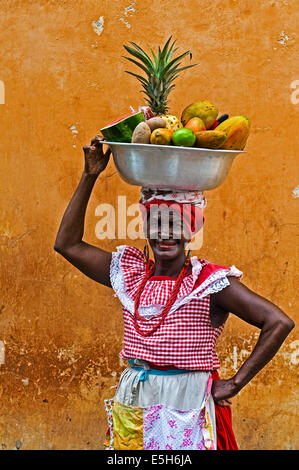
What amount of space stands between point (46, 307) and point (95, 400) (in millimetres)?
709

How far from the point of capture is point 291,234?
407 cm

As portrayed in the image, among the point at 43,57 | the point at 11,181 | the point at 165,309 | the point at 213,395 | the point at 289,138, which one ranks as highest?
the point at 43,57

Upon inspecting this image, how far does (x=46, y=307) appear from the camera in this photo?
4.12m

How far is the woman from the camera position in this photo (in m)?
2.64

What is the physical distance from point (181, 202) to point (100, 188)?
1.56m

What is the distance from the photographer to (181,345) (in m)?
2.64

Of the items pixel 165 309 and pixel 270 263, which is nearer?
pixel 165 309

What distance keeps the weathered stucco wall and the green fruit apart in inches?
68.5

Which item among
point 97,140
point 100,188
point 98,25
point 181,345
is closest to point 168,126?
point 97,140

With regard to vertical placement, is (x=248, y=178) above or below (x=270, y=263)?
above

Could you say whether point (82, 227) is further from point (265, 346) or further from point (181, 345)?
point (265, 346)

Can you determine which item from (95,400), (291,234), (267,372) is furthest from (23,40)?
(267,372)

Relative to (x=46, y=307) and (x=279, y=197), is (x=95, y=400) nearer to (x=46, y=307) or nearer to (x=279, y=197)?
(x=46, y=307)

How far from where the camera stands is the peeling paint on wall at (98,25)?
4.04 m
